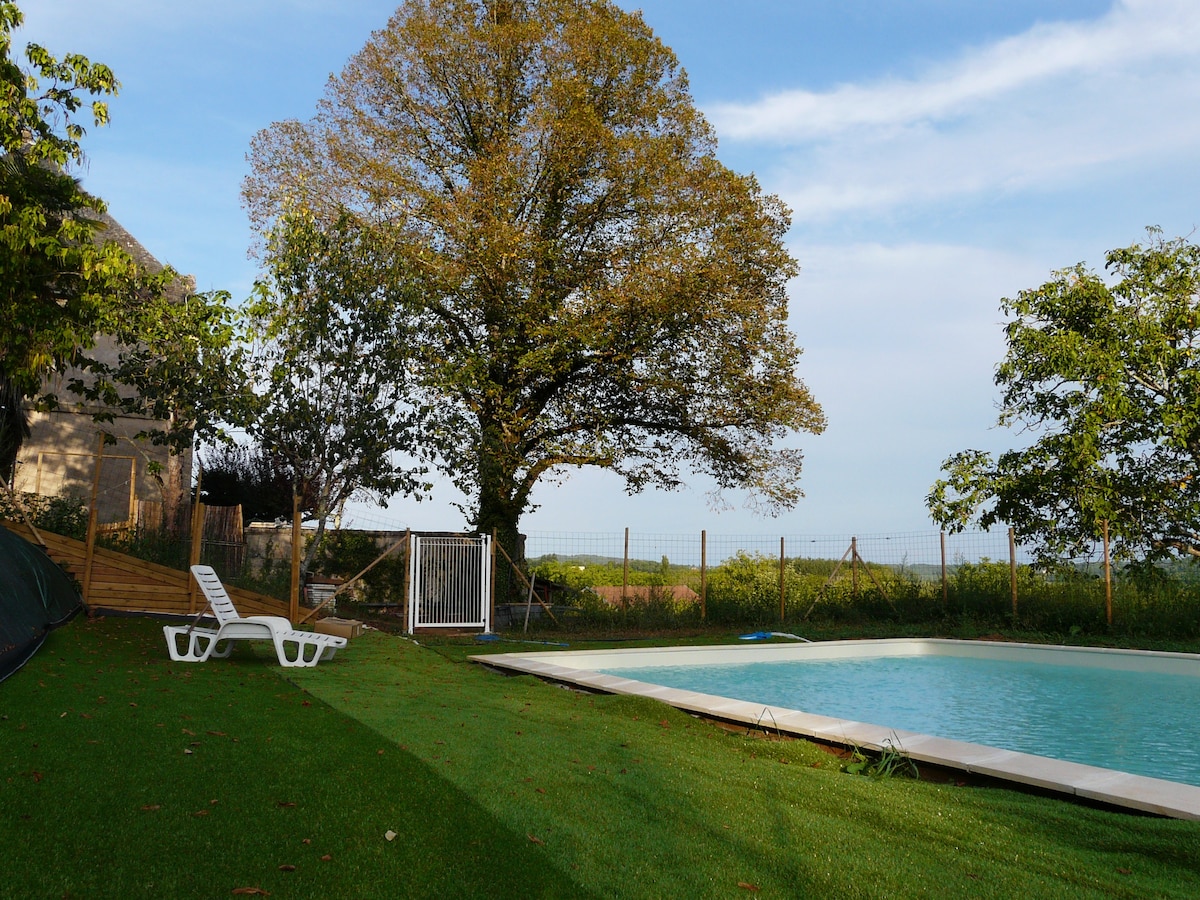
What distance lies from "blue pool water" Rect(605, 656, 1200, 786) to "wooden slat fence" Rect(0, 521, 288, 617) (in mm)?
6130

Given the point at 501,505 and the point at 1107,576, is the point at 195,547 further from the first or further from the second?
the point at 1107,576

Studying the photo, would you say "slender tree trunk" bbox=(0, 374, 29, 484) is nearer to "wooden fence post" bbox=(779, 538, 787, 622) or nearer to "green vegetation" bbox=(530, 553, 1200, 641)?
"green vegetation" bbox=(530, 553, 1200, 641)

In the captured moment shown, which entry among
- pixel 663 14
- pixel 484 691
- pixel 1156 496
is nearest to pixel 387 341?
pixel 484 691

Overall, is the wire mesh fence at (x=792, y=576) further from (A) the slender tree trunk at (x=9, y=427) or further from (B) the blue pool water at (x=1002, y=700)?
(B) the blue pool water at (x=1002, y=700)

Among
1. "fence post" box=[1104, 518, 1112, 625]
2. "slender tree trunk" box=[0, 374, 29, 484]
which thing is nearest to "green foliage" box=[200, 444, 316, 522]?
"slender tree trunk" box=[0, 374, 29, 484]

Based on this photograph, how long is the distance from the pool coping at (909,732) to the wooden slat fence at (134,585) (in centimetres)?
497

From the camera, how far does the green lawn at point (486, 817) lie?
3.38 metres

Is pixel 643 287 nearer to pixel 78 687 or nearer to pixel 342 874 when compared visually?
pixel 78 687

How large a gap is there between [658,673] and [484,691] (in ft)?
15.6

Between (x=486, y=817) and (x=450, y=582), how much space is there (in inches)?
450

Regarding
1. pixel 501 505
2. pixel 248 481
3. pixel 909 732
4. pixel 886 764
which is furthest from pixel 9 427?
pixel 886 764

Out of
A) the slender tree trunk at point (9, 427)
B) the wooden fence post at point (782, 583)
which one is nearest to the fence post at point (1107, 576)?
the wooden fence post at point (782, 583)

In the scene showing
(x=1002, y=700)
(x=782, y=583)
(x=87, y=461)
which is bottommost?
(x=1002, y=700)

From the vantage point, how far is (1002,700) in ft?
36.4
